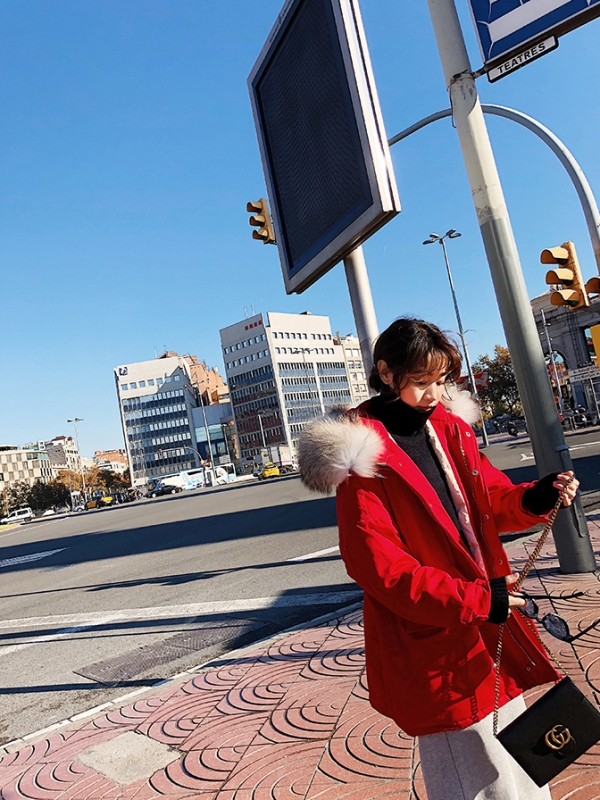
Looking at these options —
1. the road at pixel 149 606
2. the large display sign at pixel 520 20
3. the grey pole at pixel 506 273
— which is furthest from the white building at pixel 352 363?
the large display sign at pixel 520 20

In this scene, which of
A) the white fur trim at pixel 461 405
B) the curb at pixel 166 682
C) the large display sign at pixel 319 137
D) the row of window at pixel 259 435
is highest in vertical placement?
the row of window at pixel 259 435

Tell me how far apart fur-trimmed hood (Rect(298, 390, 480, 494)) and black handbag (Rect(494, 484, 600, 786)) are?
49cm

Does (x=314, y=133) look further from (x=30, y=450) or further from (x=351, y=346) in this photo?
(x=30, y=450)

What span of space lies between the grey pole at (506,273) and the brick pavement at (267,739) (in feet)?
2.14

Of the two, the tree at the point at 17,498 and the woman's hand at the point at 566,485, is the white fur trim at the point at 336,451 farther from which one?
the tree at the point at 17,498

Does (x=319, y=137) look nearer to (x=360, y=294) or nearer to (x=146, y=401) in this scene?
(x=360, y=294)

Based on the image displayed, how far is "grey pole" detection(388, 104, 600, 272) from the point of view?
668 centimetres

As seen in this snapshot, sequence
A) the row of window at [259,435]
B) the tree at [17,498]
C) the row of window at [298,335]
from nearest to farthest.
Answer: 1. the tree at [17,498]
2. the row of window at [259,435]
3. the row of window at [298,335]

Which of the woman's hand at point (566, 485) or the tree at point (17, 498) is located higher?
the tree at point (17, 498)

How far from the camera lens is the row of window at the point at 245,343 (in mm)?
119244

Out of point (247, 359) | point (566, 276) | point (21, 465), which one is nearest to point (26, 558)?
point (566, 276)

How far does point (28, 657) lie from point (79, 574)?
566 cm

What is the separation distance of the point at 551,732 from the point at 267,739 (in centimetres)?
214

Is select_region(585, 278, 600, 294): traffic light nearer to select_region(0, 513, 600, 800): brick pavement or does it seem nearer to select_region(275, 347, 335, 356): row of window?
select_region(0, 513, 600, 800): brick pavement
